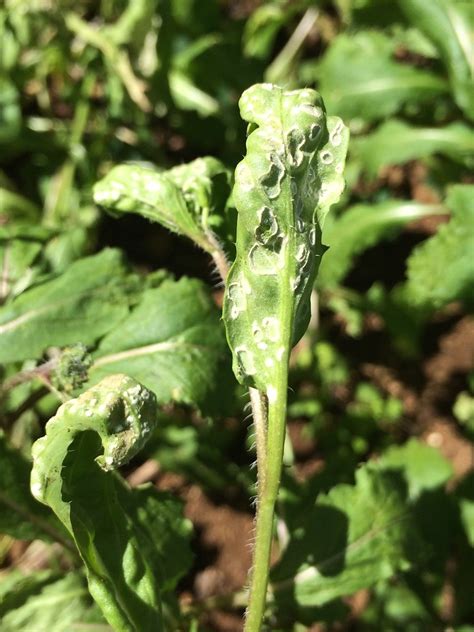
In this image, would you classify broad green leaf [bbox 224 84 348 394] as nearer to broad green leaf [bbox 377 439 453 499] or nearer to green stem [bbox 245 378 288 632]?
green stem [bbox 245 378 288 632]

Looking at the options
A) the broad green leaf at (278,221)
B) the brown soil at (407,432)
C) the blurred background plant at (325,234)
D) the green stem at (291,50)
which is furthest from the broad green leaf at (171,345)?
the green stem at (291,50)

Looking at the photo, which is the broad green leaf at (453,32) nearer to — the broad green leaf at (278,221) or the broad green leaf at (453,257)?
the broad green leaf at (453,257)

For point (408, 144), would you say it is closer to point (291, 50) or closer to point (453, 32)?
point (453, 32)

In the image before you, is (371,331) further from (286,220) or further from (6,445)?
(286,220)

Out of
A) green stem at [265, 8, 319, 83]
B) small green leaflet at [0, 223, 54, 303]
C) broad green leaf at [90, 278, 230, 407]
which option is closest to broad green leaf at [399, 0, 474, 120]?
green stem at [265, 8, 319, 83]

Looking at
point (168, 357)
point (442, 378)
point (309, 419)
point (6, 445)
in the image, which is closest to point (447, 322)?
point (442, 378)

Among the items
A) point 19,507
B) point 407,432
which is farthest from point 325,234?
point 19,507

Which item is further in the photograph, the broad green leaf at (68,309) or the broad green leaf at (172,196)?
the broad green leaf at (68,309)
